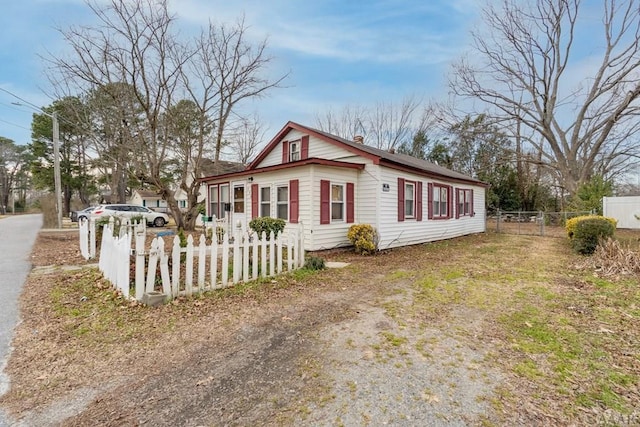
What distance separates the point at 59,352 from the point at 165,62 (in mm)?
14492

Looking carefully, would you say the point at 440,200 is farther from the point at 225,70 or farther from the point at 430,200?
the point at 225,70

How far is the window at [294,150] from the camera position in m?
12.9

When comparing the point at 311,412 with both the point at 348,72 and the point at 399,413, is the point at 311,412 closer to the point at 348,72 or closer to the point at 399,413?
the point at 399,413

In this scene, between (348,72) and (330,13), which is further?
(348,72)

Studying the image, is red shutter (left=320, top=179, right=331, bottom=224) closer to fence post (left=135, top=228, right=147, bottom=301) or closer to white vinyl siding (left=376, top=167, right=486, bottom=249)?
white vinyl siding (left=376, top=167, right=486, bottom=249)

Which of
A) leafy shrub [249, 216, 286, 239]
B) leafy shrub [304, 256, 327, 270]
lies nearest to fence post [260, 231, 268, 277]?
leafy shrub [304, 256, 327, 270]

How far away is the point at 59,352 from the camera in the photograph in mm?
3178

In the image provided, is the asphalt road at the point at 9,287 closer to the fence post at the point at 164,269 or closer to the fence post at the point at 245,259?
the fence post at the point at 164,269

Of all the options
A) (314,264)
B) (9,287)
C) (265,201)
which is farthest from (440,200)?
(9,287)

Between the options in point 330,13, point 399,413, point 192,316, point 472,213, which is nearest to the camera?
point 399,413

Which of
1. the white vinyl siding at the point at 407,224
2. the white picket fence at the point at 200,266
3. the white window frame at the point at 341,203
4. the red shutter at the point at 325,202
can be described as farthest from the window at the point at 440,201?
the white picket fence at the point at 200,266

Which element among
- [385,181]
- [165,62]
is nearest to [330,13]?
[385,181]

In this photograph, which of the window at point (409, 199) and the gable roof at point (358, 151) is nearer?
the gable roof at point (358, 151)

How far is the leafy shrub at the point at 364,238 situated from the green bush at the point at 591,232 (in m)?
A: 5.88
